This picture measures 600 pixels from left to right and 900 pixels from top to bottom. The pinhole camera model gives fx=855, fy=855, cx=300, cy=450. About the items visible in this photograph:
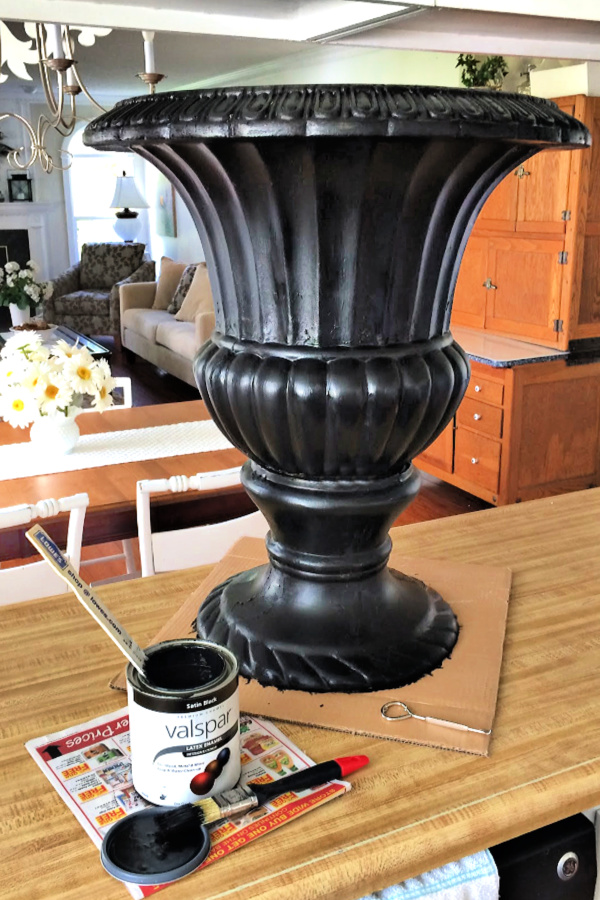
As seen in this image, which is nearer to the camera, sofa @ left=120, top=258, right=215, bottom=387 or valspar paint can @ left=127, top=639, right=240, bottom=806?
valspar paint can @ left=127, top=639, right=240, bottom=806

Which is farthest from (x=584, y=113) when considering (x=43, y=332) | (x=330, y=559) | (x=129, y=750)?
(x=43, y=332)

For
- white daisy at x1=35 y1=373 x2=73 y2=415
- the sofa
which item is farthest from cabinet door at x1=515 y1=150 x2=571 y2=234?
the sofa

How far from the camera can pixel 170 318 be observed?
22.6 feet

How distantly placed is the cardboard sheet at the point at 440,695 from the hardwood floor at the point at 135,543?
1.57 metres

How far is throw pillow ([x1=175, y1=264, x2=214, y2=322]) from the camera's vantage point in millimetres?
6477

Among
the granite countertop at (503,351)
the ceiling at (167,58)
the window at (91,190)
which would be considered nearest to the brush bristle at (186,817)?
the granite countertop at (503,351)

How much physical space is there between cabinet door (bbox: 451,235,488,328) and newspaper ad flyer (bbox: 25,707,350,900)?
350 centimetres

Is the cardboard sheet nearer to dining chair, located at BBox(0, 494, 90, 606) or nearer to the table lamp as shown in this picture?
dining chair, located at BBox(0, 494, 90, 606)

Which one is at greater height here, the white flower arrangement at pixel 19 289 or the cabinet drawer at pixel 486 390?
the white flower arrangement at pixel 19 289

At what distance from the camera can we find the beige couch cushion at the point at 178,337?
236 inches

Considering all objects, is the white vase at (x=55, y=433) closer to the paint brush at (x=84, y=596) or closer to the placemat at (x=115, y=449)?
the placemat at (x=115, y=449)

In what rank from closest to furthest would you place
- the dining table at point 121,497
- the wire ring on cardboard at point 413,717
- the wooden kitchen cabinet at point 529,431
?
the wire ring on cardboard at point 413,717 → the dining table at point 121,497 → the wooden kitchen cabinet at point 529,431

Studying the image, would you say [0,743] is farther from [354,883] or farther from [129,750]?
[354,883]

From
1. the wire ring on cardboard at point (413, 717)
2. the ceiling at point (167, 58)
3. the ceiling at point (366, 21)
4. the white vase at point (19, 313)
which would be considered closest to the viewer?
the ceiling at point (366, 21)
